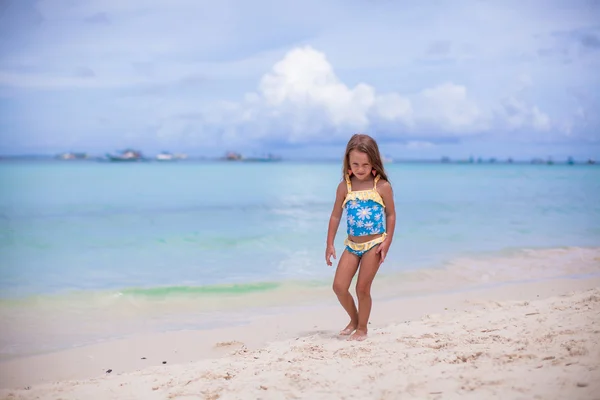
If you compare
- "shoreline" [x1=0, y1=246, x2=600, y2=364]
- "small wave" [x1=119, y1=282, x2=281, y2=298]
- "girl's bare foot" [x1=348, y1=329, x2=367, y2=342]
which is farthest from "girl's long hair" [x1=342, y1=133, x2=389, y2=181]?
"small wave" [x1=119, y1=282, x2=281, y2=298]

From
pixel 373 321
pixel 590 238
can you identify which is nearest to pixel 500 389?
pixel 373 321

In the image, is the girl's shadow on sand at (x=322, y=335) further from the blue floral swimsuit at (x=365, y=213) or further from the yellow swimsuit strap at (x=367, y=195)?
the yellow swimsuit strap at (x=367, y=195)

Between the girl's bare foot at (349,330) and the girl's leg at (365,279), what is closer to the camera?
the girl's leg at (365,279)

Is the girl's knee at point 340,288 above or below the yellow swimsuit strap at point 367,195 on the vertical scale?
below

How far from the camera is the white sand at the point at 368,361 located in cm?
295

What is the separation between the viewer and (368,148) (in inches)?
154

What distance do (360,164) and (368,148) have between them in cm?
12

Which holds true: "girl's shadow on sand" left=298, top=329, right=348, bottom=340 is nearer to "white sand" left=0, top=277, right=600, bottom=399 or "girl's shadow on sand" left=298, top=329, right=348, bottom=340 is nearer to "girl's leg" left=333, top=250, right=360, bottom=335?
"white sand" left=0, top=277, right=600, bottom=399

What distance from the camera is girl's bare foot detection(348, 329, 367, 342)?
4137 mm

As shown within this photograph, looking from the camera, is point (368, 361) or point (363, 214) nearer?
point (368, 361)

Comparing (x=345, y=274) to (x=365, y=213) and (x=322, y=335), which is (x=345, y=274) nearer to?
(x=365, y=213)

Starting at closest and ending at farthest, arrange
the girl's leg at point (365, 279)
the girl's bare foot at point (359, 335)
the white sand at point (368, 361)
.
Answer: the white sand at point (368, 361), the girl's leg at point (365, 279), the girl's bare foot at point (359, 335)

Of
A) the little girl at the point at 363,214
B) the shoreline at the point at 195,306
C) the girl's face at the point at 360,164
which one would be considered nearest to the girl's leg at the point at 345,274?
the little girl at the point at 363,214

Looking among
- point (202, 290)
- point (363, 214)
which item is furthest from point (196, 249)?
point (363, 214)
